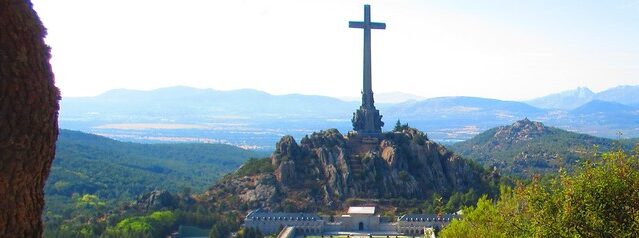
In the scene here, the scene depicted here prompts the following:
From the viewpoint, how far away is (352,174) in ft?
220

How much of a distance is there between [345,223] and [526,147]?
257 ft

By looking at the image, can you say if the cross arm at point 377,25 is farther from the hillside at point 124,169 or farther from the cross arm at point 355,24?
the hillside at point 124,169

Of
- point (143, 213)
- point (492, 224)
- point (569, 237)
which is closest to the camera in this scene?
point (569, 237)

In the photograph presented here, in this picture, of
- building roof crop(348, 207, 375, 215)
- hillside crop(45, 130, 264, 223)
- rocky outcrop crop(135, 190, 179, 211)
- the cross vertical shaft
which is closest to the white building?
building roof crop(348, 207, 375, 215)

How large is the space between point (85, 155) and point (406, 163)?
260 ft

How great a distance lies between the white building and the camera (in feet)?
198

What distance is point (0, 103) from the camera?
8820 millimetres

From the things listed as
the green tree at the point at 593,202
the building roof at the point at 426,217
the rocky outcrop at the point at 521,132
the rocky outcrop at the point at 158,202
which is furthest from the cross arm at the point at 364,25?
the rocky outcrop at the point at 521,132

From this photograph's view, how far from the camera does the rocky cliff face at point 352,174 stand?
66.8 metres

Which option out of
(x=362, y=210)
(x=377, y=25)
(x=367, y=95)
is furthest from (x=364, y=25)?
(x=362, y=210)

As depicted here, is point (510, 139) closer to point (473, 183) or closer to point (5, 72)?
point (473, 183)

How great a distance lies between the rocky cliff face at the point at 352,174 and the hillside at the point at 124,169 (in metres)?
12.1

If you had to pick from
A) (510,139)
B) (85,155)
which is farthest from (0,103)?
(510,139)

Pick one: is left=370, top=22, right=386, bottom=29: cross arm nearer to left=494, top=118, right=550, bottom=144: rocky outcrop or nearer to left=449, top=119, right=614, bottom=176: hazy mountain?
left=449, top=119, right=614, bottom=176: hazy mountain
